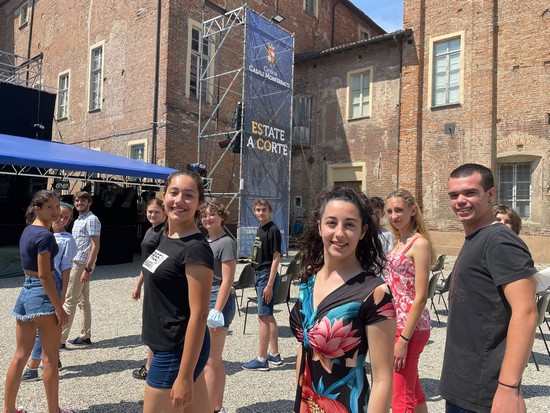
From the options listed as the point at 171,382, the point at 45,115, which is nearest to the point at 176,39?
the point at 45,115

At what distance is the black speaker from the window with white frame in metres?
14.2

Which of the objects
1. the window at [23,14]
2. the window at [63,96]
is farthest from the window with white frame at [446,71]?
the window at [23,14]

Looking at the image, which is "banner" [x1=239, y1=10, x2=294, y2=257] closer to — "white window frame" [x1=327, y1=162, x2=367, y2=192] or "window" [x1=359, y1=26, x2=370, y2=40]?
"white window frame" [x1=327, y1=162, x2=367, y2=192]

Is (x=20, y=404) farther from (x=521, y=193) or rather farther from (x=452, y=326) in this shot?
(x=521, y=193)

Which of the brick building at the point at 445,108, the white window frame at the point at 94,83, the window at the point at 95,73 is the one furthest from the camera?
the window at the point at 95,73

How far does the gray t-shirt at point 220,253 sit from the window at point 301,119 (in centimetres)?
1513

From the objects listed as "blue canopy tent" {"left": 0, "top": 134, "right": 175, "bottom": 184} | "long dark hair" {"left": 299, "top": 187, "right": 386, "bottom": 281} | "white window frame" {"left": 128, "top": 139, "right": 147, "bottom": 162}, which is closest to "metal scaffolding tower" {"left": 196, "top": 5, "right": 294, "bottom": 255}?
"blue canopy tent" {"left": 0, "top": 134, "right": 175, "bottom": 184}

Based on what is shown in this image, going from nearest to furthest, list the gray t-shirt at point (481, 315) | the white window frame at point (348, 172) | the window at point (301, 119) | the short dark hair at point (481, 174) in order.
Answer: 1. the gray t-shirt at point (481, 315)
2. the short dark hair at point (481, 174)
3. the white window frame at point (348, 172)
4. the window at point (301, 119)

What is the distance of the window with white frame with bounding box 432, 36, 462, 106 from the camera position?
14.3 m

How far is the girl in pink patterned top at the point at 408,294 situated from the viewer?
2.45 meters

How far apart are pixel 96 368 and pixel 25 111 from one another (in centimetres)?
1369

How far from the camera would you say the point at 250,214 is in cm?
1325

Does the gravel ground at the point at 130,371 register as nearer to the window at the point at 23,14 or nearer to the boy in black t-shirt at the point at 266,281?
the boy in black t-shirt at the point at 266,281

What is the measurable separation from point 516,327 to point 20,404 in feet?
11.9
